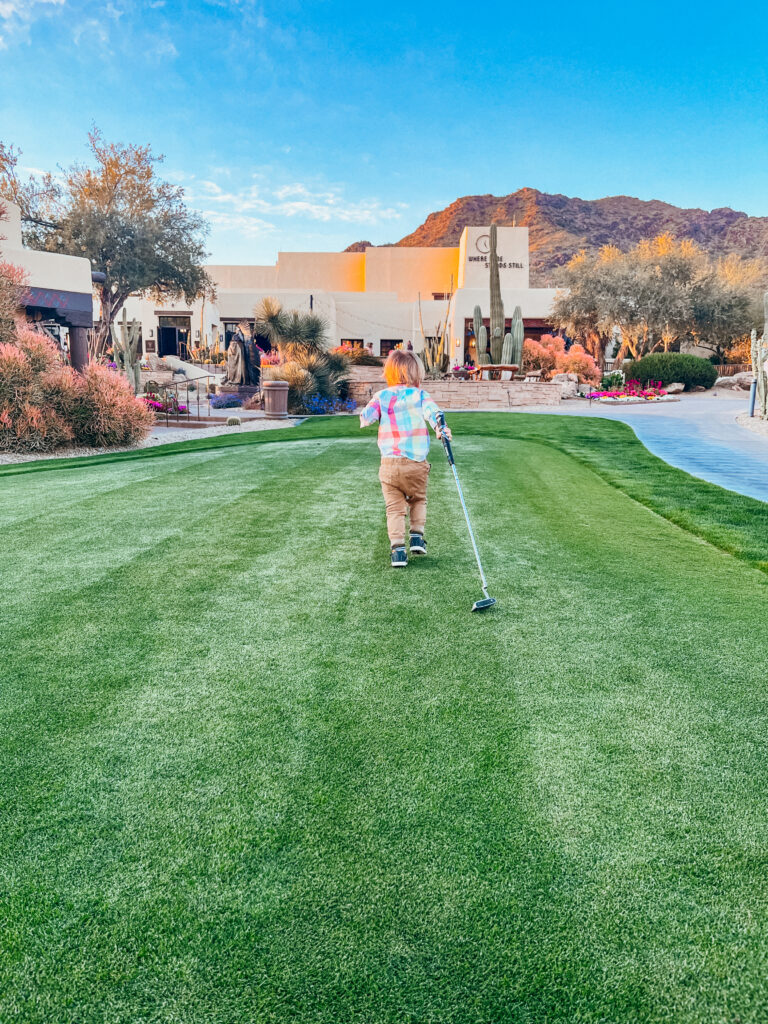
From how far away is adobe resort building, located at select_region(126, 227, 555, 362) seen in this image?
39.5 metres

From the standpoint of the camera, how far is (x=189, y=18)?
2658 centimetres

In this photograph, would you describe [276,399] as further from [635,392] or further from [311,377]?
[635,392]

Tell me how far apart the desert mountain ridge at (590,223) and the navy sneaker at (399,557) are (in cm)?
9297

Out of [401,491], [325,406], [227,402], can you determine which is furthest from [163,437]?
[401,491]

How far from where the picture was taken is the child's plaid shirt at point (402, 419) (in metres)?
5.28

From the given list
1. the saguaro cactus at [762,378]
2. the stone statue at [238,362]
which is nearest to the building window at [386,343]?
the stone statue at [238,362]

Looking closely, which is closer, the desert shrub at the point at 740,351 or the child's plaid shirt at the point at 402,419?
the child's plaid shirt at the point at 402,419

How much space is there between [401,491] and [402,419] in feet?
1.83

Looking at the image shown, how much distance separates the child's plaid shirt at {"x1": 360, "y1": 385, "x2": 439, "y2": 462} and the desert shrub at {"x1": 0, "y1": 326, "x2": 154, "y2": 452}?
10.0m

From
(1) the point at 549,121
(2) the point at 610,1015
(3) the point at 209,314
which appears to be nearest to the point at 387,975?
(2) the point at 610,1015

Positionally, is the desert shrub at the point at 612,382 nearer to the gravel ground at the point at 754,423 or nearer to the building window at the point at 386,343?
the gravel ground at the point at 754,423

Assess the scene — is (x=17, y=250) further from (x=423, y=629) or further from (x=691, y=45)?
(x=691, y=45)

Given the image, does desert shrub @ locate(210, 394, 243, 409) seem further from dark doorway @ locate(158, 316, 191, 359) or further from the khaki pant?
dark doorway @ locate(158, 316, 191, 359)

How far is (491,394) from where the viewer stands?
77.5ft
